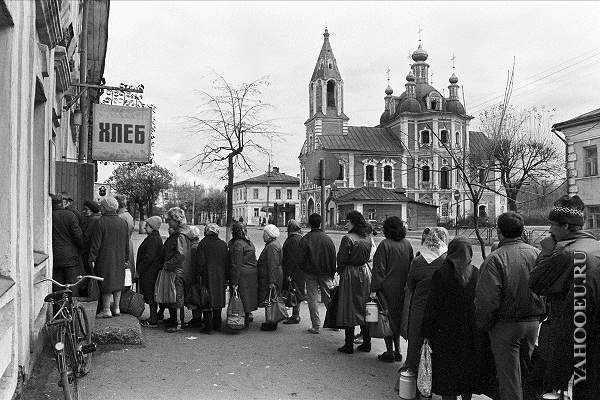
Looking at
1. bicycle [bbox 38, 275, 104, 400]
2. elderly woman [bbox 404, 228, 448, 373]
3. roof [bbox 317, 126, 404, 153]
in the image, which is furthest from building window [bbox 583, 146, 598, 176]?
roof [bbox 317, 126, 404, 153]

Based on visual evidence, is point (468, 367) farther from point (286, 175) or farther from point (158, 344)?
point (286, 175)

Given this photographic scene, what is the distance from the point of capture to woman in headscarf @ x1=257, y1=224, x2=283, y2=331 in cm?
905

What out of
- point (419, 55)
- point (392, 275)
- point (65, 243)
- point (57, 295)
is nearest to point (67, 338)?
point (57, 295)

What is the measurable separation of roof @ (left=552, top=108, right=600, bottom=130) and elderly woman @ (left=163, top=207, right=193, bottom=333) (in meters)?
20.9

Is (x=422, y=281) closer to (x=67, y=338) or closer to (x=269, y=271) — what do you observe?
(x=67, y=338)

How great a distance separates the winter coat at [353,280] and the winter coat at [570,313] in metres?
3.79

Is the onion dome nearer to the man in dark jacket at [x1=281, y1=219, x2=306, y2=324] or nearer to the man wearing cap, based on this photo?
the man in dark jacket at [x1=281, y1=219, x2=306, y2=324]

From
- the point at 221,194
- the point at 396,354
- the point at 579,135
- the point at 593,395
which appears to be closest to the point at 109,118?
the point at 396,354

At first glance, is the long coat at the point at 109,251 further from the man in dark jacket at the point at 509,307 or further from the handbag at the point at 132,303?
the man in dark jacket at the point at 509,307

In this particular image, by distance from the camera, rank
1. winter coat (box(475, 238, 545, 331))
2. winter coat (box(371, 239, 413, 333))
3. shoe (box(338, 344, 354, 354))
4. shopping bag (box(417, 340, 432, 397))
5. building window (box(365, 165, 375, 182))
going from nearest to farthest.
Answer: winter coat (box(475, 238, 545, 331)), shopping bag (box(417, 340, 432, 397)), winter coat (box(371, 239, 413, 333)), shoe (box(338, 344, 354, 354)), building window (box(365, 165, 375, 182))

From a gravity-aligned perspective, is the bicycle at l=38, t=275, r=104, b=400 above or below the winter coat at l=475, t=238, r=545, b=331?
below

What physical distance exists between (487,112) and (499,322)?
2838cm

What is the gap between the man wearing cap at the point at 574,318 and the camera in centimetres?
376

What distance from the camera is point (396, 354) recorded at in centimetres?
743
